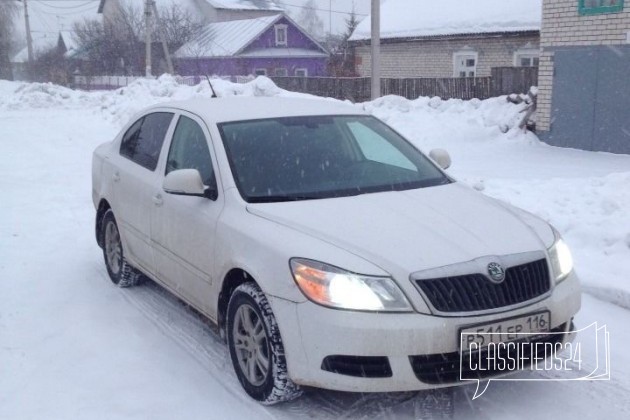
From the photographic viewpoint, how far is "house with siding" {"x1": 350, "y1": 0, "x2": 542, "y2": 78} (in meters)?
26.3

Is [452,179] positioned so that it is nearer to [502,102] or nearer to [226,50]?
[502,102]

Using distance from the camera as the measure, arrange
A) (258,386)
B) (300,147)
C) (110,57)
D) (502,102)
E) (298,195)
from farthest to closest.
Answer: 1. (110,57)
2. (502,102)
3. (300,147)
4. (298,195)
5. (258,386)

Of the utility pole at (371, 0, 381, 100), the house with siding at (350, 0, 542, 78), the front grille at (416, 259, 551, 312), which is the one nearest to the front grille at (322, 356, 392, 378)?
the front grille at (416, 259, 551, 312)

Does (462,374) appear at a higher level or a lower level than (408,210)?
lower

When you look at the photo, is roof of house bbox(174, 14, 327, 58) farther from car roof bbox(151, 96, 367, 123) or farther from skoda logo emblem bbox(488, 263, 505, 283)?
skoda logo emblem bbox(488, 263, 505, 283)

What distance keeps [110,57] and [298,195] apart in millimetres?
47305

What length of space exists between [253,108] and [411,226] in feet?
5.96

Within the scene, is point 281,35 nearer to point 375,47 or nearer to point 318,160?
point 375,47

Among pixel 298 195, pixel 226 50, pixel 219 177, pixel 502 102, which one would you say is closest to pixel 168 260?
pixel 219 177

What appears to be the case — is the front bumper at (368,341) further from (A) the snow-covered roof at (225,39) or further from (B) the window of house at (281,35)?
(B) the window of house at (281,35)

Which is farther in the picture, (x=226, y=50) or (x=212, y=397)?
(x=226, y=50)

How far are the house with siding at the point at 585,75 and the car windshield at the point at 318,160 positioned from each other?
884 cm

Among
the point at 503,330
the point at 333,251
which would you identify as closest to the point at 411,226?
the point at 333,251

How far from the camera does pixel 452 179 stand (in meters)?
5.08
